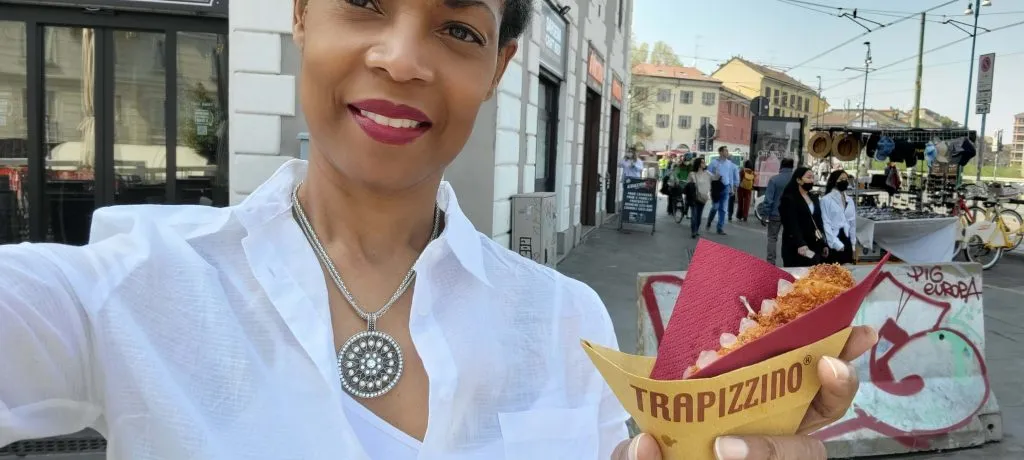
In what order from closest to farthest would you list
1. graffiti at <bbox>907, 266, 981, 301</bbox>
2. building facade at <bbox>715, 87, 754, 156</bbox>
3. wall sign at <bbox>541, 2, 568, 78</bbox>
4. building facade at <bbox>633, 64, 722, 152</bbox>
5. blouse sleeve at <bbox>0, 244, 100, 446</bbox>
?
blouse sleeve at <bbox>0, 244, 100, 446</bbox>, graffiti at <bbox>907, 266, 981, 301</bbox>, wall sign at <bbox>541, 2, 568, 78</bbox>, building facade at <bbox>633, 64, 722, 152</bbox>, building facade at <bbox>715, 87, 754, 156</bbox>

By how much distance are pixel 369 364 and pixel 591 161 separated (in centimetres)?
1398

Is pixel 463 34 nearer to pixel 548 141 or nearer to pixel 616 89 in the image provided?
pixel 548 141

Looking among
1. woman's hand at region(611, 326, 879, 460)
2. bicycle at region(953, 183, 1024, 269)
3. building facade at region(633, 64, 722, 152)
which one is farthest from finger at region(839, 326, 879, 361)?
building facade at region(633, 64, 722, 152)

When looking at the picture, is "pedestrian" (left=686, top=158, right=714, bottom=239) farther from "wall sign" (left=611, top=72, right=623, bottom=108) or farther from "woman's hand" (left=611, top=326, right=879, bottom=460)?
"woman's hand" (left=611, top=326, right=879, bottom=460)

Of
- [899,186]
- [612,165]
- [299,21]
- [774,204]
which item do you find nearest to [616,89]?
[612,165]

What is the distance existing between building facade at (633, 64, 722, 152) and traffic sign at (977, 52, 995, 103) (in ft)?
194

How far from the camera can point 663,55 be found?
257 feet

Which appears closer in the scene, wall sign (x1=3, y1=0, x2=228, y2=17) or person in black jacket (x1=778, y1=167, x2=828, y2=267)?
wall sign (x1=3, y1=0, x2=228, y2=17)

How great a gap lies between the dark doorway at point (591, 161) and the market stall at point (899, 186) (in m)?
4.31

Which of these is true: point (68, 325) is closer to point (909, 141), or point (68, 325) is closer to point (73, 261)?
point (73, 261)

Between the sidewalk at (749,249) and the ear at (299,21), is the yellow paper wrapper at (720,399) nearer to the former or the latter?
the ear at (299,21)

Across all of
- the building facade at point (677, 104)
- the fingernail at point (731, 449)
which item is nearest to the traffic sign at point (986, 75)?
the fingernail at point (731, 449)

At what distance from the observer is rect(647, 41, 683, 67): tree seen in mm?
78000

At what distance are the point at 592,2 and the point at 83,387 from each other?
39.9ft
